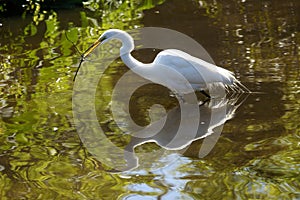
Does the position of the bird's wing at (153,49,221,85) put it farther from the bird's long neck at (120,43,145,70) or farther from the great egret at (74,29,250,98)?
the bird's long neck at (120,43,145,70)

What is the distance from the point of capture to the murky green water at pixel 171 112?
12.1 ft

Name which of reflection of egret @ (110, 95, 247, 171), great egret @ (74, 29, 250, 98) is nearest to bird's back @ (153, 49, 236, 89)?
great egret @ (74, 29, 250, 98)

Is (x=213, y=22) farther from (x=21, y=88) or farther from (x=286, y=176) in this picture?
(x=286, y=176)

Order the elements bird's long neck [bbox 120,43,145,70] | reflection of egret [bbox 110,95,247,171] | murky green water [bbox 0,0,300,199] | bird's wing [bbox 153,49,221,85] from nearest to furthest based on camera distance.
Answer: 1. murky green water [bbox 0,0,300,199]
2. reflection of egret [bbox 110,95,247,171]
3. bird's wing [bbox 153,49,221,85]
4. bird's long neck [bbox 120,43,145,70]

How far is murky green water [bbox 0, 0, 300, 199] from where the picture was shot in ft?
12.1

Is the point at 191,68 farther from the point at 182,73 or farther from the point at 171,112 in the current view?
the point at 171,112

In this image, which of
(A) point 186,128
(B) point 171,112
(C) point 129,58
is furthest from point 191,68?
(A) point 186,128

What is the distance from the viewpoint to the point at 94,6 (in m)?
9.77

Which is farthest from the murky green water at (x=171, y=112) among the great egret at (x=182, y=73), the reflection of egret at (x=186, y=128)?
the great egret at (x=182, y=73)

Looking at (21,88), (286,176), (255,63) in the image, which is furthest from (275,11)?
(286,176)

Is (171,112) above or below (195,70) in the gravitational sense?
below

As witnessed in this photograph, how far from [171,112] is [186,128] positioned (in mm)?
362

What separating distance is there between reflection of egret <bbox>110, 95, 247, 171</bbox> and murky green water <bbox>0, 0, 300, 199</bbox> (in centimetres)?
7

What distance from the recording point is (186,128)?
464 cm
